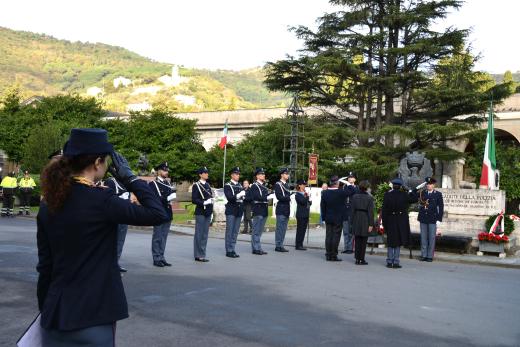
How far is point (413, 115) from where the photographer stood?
3625 cm

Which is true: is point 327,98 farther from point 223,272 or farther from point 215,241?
point 223,272

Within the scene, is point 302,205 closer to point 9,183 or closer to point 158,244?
point 158,244

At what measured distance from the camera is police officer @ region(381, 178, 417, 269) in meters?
12.8

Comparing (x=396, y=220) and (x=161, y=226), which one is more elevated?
(x=396, y=220)

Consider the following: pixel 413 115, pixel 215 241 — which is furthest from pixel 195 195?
pixel 413 115

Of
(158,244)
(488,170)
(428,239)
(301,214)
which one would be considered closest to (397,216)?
(428,239)

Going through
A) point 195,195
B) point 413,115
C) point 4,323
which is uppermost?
point 413,115

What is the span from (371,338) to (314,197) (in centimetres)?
2942

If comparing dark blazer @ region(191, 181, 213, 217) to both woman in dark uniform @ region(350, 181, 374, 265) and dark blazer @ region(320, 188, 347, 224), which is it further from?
woman in dark uniform @ region(350, 181, 374, 265)

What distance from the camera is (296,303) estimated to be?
26.8 feet

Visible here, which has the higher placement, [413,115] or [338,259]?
[413,115]

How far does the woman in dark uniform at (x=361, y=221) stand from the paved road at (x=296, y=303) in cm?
40

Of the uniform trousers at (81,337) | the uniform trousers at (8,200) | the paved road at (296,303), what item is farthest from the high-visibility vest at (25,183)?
the uniform trousers at (81,337)

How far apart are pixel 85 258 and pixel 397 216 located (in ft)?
35.4
